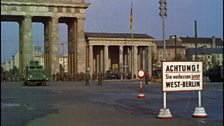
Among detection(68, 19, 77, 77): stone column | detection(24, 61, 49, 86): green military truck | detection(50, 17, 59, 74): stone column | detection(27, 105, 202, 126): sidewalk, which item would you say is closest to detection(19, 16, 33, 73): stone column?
detection(50, 17, 59, 74): stone column

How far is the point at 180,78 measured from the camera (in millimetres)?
16891

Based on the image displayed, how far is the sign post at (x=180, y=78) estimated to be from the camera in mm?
16859

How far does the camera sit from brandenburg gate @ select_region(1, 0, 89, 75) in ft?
344

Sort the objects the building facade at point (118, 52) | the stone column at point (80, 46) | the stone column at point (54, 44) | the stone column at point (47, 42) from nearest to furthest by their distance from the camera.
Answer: the stone column at point (54, 44), the stone column at point (80, 46), the stone column at point (47, 42), the building facade at point (118, 52)

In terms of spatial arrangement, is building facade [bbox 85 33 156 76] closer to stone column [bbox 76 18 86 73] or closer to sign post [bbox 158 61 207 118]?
stone column [bbox 76 18 86 73]

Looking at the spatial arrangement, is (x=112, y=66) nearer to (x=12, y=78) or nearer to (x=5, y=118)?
(x=12, y=78)

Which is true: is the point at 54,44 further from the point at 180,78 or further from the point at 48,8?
the point at 180,78

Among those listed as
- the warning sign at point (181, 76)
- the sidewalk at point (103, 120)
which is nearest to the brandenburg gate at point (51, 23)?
the sidewalk at point (103, 120)

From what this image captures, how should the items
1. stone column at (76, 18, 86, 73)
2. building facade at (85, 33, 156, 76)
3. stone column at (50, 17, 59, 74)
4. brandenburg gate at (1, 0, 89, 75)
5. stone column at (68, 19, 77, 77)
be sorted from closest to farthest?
brandenburg gate at (1, 0, 89, 75)
stone column at (50, 17, 59, 74)
stone column at (76, 18, 86, 73)
stone column at (68, 19, 77, 77)
building facade at (85, 33, 156, 76)

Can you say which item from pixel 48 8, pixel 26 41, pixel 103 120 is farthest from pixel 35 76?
pixel 103 120

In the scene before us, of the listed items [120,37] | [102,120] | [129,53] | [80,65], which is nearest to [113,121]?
[102,120]

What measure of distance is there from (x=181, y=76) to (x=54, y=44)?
296 feet

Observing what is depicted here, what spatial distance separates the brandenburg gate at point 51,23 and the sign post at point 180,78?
3454 inches

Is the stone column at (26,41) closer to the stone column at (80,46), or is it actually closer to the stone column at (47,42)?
the stone column at (47,42)
